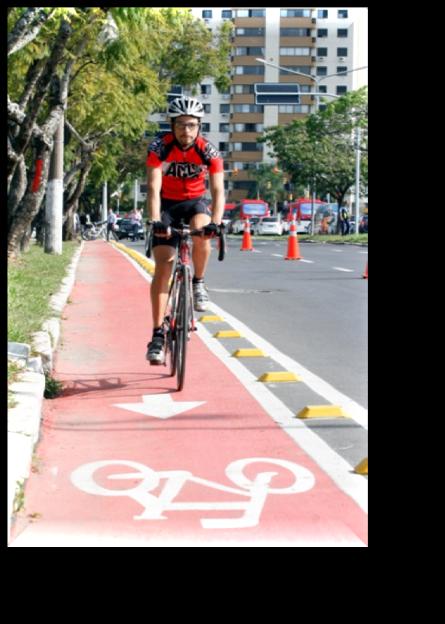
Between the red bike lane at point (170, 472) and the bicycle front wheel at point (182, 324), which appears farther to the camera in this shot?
the bicycle front wheel at point (182, 324)

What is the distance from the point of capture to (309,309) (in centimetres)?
1491

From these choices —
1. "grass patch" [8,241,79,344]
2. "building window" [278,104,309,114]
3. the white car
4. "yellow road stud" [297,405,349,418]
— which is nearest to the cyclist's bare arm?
"yellow road stud" [297,405,349,418]

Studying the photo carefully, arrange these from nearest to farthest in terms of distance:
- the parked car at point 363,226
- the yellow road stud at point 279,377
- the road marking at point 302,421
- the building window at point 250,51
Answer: the road marking at point 302,421, the yellow road stud at point 279,377, the building window at point 250,51, the parked car at point 363,226

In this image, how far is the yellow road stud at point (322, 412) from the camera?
734cm

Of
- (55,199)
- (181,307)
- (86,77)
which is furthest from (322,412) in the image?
(86,77)

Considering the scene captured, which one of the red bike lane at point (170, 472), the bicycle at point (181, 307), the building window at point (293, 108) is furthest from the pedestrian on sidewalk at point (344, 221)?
the bicycle at point (181, 307)

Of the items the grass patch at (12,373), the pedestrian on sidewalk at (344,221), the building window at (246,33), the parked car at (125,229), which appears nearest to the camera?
the grass patch at (12,373)

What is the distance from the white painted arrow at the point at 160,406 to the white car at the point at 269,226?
62.7 metres

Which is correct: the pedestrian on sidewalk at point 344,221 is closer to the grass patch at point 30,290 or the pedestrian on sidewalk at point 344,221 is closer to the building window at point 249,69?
the building window at point 249,69

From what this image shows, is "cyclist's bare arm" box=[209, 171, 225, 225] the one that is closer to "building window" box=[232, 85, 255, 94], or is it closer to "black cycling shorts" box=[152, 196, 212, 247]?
"black cycling shorts" box=[152, 196, 212, 247]

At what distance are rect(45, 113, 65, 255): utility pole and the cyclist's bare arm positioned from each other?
19.2 meters

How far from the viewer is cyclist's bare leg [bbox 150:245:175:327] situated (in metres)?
8.21

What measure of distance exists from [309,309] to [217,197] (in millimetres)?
7067

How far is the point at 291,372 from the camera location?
9.08 m
